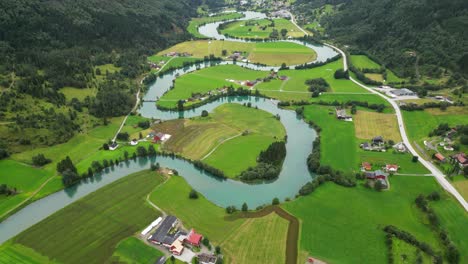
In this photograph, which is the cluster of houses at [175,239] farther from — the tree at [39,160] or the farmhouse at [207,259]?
the tree at [39,160]

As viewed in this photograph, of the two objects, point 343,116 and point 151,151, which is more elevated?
point 343,116

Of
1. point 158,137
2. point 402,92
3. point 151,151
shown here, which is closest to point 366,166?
point 151,151

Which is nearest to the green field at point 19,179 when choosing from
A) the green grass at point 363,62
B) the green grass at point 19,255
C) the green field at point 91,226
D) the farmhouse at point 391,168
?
the green field at point 91,226

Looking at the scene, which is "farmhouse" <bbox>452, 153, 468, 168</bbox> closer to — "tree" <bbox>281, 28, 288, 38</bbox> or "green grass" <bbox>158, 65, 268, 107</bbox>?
"green grass" <bbox>158, 65, 268, 107</bbox>

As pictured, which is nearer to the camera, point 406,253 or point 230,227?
point 406,253

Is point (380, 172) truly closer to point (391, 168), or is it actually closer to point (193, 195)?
point (391, 168)

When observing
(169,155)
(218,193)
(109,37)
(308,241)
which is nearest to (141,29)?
(109,37)
